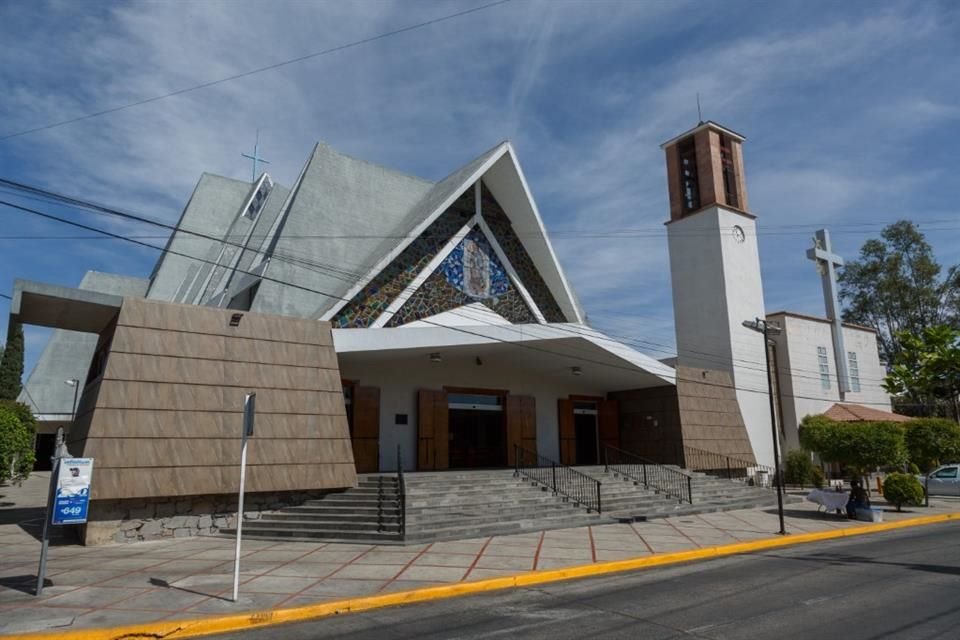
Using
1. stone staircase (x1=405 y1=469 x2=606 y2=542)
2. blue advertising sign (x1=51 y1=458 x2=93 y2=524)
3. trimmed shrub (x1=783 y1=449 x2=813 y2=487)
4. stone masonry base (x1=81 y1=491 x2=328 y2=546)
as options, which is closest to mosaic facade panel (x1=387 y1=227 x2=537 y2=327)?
stone staircase (x1=405 y1=469 x2=606 y2=542)

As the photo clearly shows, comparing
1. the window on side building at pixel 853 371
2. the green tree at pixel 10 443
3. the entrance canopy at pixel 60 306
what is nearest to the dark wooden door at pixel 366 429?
the entrance canopy at pixel 60 306

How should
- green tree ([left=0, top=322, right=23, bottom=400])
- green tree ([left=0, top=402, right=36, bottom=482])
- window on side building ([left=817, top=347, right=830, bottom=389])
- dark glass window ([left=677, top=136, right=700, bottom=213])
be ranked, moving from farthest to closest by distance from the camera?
green tree ([left=0, top=322, right=23, bottom=400]), window on side building ([left=817, top=347, right=830, bottom=389]), dark glass window ([left=677, top=136, right=700, bottom=213]), green tree ([left=0, top=402, right=36, bottom=482])

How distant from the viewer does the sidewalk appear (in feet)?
23.2

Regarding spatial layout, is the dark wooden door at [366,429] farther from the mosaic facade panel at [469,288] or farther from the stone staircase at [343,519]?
the stone staircase at [343,519]

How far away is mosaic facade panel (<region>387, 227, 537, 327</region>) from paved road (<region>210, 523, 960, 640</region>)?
11.0m

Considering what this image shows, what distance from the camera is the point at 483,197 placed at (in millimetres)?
21453

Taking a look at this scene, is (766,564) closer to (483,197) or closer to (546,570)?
(546,570)

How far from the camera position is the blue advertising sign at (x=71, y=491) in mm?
8203

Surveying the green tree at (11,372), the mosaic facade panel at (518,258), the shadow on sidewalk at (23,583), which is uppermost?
the mosaic facade panel at (518,258)

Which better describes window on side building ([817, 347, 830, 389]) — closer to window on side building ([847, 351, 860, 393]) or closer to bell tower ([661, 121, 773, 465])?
window on side building ([847, 351, 860, 393])

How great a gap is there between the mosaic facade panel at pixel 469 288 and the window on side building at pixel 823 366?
1573cm

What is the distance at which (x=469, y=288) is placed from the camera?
1992 cm

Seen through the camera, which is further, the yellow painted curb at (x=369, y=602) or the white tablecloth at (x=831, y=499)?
the white tablecloth at (x=831, y=499)

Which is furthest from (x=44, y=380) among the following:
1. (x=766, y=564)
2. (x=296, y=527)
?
(x=766, y=564)
